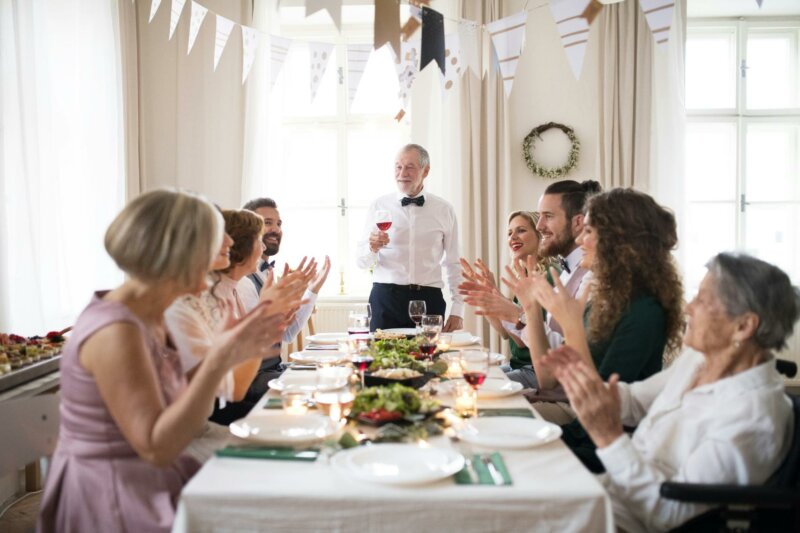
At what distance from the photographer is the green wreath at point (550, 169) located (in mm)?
5191

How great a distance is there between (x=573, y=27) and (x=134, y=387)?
283 cm

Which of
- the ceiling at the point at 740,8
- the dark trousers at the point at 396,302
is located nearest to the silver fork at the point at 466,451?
the dark trousers at the point at 396,302

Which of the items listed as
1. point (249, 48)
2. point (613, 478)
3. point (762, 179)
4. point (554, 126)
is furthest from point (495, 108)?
point (613, 478)

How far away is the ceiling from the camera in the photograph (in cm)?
521

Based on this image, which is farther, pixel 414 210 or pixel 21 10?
pixel 414 210

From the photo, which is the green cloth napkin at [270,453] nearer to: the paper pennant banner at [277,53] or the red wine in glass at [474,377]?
the red wine in glass at [474,377]

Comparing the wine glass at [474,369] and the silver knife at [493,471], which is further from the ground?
the wine glass at [474,369]

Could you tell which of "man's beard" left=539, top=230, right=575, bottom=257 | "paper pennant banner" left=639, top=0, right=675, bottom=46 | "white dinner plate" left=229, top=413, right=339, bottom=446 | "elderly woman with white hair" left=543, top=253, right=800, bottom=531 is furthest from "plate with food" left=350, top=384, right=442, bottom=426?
"paper pennant banner" left=639, top=0, right=675, bottom=46

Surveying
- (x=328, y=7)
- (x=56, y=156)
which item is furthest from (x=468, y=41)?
(x=56, y=156)

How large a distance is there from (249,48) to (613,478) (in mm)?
3483

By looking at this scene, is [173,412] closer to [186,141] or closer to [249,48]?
[249,48]

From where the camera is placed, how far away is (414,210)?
174 inches

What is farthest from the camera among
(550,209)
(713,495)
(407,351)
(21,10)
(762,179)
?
(762,179)

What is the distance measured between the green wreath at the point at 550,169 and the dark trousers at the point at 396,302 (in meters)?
1.53
